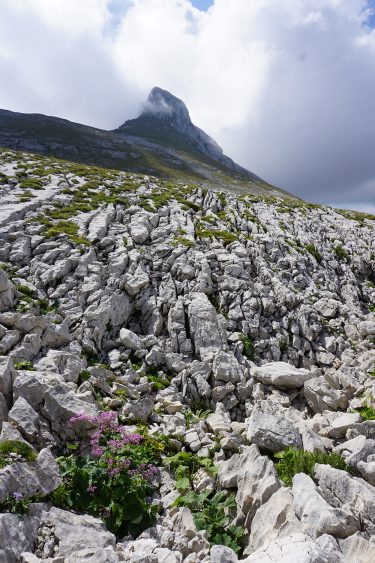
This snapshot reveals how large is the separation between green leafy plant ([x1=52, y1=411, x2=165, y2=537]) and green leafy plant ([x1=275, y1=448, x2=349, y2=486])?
4379mm

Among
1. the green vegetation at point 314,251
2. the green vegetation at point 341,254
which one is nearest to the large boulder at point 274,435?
the green vegetation at point 314,251

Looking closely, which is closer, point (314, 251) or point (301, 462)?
point (301, 462)

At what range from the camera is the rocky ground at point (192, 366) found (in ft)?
29.8

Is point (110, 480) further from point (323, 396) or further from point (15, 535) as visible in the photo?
point (323, 396)

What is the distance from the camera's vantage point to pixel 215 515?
33.6ft

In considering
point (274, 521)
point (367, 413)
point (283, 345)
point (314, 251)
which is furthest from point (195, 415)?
point (314, 251)

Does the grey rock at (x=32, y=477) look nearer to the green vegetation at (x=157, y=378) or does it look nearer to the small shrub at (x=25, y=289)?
the green vegetation at (x=157, y=378)

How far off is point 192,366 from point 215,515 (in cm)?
1029

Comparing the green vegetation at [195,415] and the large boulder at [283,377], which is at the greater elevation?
the large boulder at [283,377]

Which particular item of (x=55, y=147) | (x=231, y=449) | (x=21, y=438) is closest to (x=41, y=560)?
(x=21, y=438)

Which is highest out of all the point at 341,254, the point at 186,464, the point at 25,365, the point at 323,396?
the point at 341,254

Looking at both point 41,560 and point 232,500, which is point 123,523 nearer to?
point 41,560

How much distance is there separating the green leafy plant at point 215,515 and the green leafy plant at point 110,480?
4.29 ft

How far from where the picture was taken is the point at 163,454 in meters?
13.7
